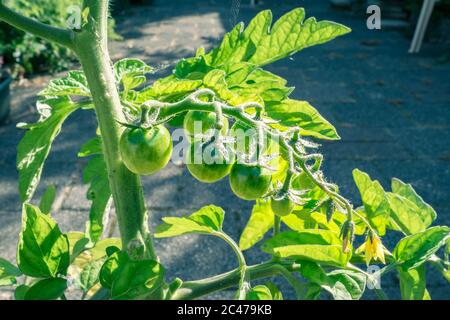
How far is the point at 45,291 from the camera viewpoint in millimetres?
449

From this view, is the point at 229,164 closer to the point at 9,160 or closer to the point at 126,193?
the point at 126,193

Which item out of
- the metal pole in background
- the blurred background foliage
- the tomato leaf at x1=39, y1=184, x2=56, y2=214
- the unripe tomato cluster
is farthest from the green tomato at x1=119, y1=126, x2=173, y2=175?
the metal pole in background

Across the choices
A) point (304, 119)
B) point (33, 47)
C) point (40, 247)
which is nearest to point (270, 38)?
point (304, 119)

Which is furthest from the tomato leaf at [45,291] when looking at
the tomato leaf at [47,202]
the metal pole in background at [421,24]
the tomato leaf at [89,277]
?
the metal pole in background at [421,24]

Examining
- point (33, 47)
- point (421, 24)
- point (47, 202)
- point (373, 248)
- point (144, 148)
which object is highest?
point (144, 148)

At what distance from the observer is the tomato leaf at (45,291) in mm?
447

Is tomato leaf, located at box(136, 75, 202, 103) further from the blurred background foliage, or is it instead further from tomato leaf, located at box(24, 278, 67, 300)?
the blurred background foliage

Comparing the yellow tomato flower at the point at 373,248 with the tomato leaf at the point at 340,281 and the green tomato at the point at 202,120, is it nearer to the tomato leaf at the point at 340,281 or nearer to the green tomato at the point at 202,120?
the tomato leaf at the point at 340,281

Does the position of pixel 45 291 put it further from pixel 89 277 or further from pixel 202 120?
pixel 202 120

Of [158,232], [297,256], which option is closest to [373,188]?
[297,256]

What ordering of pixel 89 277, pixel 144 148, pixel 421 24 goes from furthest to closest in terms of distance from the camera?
pixel 421 24, pixel 89 277, pixel 144 148

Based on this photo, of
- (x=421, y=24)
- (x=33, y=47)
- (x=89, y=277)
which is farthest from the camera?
(x=421, y=24)

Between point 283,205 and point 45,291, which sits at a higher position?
point 283,205

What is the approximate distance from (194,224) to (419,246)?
23cm
